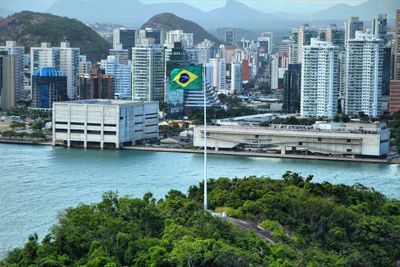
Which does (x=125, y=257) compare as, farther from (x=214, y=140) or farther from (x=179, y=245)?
(x=214, y=140)

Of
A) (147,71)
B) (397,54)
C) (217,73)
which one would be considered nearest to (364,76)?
(397,54)

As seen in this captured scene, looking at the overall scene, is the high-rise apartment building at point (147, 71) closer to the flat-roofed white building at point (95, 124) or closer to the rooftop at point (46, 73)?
the rooftop at point (46, 73)

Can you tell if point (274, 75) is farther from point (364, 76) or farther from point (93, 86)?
point (364, 76)

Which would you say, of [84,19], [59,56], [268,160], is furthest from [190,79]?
[84,19]

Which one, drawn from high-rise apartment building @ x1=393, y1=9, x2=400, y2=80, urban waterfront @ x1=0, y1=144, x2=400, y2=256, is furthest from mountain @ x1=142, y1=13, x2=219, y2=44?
urban waterfront @ x1=0, y1=144, x2=400, y2=256

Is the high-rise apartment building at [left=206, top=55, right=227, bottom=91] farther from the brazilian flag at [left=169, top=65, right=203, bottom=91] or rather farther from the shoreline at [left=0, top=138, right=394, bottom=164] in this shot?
the brazilian flag at [left=169, top=65, right=203, bottom=91]

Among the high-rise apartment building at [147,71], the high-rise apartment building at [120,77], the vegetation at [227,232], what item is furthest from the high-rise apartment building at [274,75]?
the vegetation at [227,232]

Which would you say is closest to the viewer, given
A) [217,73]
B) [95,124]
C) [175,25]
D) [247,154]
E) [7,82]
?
[247,154]
